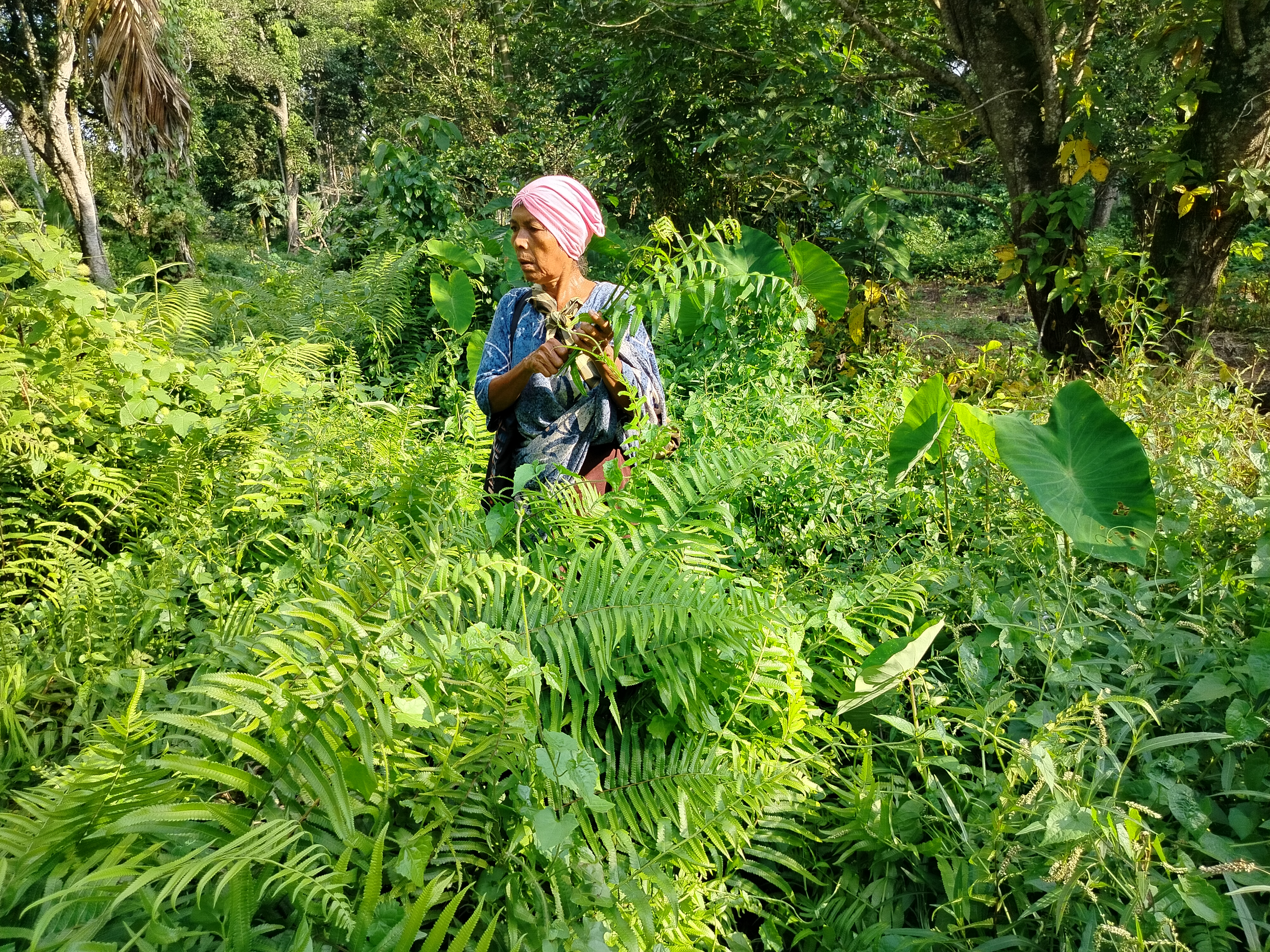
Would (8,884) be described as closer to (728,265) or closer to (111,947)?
(111,947)

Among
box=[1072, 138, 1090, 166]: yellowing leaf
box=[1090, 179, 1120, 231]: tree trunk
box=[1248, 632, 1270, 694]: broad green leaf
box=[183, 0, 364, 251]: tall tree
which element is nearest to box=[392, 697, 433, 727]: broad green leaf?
box=[1248, 632, 1270, 694]: broad green leaf

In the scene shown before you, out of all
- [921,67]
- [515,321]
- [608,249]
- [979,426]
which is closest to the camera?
[979,426]

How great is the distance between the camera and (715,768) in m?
1.56

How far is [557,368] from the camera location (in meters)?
2.30

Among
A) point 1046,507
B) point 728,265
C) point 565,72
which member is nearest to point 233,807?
point 1046,507

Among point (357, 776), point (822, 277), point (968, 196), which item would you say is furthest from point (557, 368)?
point (968, 196)

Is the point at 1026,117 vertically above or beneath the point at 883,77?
beneath

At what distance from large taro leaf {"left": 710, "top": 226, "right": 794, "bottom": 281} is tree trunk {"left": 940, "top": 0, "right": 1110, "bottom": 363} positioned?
144 centimetres

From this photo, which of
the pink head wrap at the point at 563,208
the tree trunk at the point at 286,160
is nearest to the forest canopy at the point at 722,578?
the pink head wrap at the point at 563,208

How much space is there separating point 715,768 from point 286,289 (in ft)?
16.7

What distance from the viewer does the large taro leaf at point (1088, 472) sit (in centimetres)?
185

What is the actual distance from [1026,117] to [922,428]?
3062 millimetres

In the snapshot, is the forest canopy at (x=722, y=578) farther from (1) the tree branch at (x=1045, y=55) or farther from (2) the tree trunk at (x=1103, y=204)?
(2) the tree trunk at (x=1103, y=204)

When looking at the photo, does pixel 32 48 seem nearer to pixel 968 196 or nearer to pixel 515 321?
pixel 515 321
